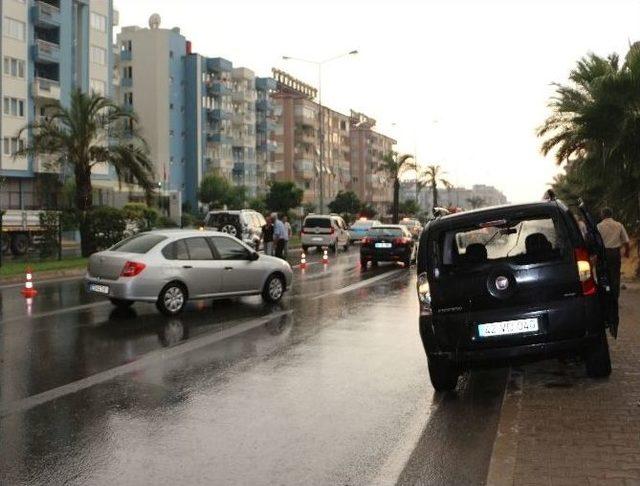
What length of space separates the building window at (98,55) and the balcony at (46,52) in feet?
16.8

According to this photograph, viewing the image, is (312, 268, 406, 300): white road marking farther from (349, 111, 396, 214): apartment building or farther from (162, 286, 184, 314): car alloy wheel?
(349, 111, 396, 214): apartment building

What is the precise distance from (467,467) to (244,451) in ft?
5.29

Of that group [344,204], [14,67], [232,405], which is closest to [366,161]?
[344,204]

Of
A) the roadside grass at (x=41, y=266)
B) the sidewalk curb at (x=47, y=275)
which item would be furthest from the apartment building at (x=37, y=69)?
the sidewalk curb at (x=47, y=275)

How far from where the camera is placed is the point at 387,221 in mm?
97812

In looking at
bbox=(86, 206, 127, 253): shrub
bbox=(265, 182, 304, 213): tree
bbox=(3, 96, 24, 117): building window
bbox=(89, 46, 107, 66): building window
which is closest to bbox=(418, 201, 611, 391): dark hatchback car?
bbox=(86, 206, 127, 253): shrub

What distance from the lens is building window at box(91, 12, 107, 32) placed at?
66375 mm

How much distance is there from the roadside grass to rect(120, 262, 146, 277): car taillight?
31.5 feet

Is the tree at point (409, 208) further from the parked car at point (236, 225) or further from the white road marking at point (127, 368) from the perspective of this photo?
the white road marking at point (127, 368)

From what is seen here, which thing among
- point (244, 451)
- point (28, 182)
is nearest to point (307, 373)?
point (244, 451)

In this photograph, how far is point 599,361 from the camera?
8.02 metres

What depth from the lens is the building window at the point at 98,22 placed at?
218 feet

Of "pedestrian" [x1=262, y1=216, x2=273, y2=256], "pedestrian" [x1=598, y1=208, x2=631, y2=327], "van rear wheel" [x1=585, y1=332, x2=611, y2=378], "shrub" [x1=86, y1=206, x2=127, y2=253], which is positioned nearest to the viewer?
"van rear wheel" [x1=585, y1=332, x2=611, y2=378]

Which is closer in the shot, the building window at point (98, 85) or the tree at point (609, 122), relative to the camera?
the tree at point (609, 122)
